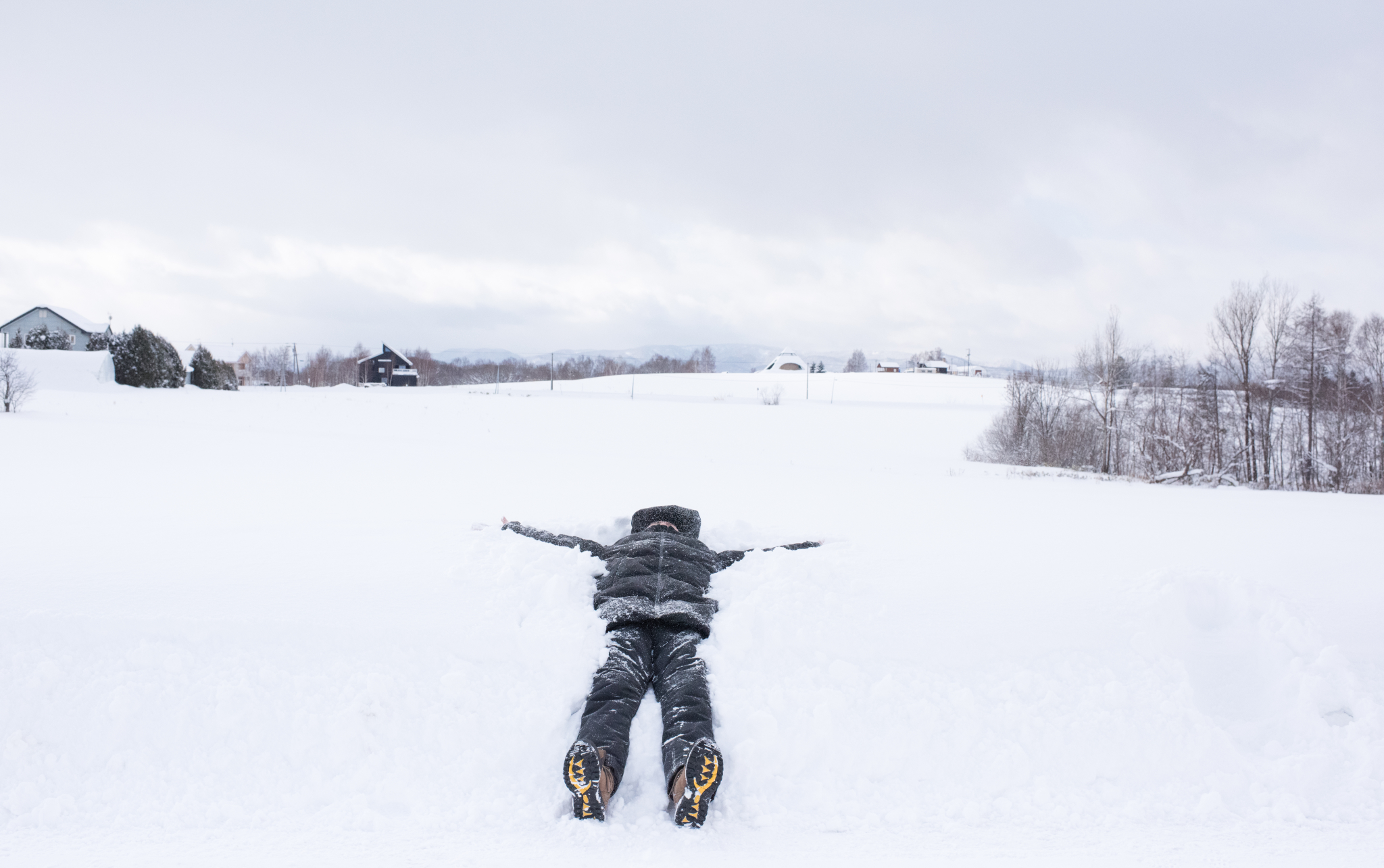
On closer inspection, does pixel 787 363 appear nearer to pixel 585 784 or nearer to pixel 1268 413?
pixel 1268 413

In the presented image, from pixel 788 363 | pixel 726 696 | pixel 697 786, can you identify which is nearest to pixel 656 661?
pixel 726 696

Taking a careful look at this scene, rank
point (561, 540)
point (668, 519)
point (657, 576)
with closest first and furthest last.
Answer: point (657, 576) → point (561, 540) → point (668, 519)

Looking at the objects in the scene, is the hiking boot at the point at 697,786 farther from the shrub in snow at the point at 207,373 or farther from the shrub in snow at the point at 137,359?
the shrub in snow at the point at 207,373

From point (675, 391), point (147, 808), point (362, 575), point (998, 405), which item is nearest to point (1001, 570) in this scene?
point (362, 575)

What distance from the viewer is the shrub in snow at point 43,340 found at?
45.0 m

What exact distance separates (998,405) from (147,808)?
49668 millimetres

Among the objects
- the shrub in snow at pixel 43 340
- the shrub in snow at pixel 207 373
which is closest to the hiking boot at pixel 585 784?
the shrub in snow at pixel 207 373

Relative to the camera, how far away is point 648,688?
4219 mm

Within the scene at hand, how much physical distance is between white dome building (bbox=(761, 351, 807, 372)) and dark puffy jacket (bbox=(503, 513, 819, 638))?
271 feet

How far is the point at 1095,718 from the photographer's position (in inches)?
155

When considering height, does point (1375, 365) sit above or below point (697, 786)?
above

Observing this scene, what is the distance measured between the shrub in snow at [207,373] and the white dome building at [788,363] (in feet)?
202

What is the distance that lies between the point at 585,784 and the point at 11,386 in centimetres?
2637

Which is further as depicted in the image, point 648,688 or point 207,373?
point 207,373
